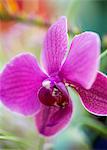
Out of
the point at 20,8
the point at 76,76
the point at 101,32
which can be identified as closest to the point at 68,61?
the point at 76,76

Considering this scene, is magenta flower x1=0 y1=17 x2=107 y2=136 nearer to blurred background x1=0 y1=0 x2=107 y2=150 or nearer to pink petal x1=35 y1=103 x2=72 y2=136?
pink petal x1=35 y1=103 x2=72 y2=136

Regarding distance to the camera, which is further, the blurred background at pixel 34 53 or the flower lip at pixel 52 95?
the blurred background at pixel 34 53

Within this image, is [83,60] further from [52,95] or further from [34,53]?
[34,53]

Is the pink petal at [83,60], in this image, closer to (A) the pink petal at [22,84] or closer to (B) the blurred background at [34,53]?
(A) the pink petal at [22,84]

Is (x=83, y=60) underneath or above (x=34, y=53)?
above

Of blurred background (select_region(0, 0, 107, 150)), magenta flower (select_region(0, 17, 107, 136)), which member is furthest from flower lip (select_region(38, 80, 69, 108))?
blurred background (select_region(0, 0, 107, 150))

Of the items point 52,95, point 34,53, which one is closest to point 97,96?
point 52,95

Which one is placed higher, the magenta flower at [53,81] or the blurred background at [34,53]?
the magenta flower at [53,81]

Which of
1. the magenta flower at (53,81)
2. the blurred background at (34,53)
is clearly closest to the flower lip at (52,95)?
the magenta flower at (53,81)
